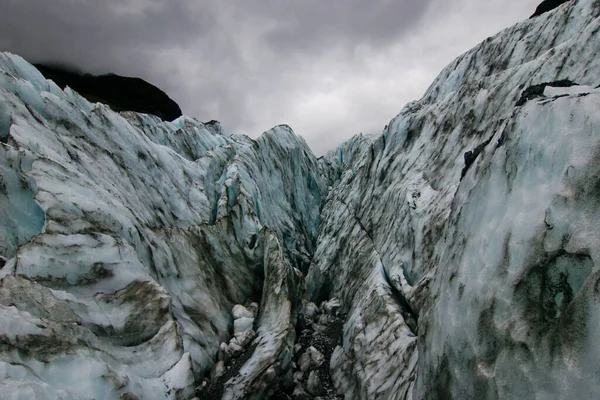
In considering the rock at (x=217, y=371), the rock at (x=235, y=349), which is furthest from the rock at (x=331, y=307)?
the rock at (x=217, y=371)

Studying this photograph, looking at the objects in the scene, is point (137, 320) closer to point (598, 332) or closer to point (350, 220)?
point (598, 332)

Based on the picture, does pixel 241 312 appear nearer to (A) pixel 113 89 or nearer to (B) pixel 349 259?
(B) pixel 349 259

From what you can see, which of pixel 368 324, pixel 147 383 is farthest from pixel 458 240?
pixel 147 383

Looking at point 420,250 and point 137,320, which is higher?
point 420,250

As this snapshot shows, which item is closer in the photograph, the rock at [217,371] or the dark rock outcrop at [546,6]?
the rock at [217,371]

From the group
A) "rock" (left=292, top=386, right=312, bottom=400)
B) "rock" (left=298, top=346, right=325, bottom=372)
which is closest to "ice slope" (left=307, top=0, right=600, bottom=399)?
"rock" (left=298, top=346, right=325, bottom=372)

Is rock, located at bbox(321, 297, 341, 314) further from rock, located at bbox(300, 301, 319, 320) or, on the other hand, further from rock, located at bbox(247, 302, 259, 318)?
rock, located at bbox(247, 302, 259, 318)

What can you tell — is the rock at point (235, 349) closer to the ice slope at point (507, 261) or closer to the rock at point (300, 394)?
the rock at point (300, 394)
